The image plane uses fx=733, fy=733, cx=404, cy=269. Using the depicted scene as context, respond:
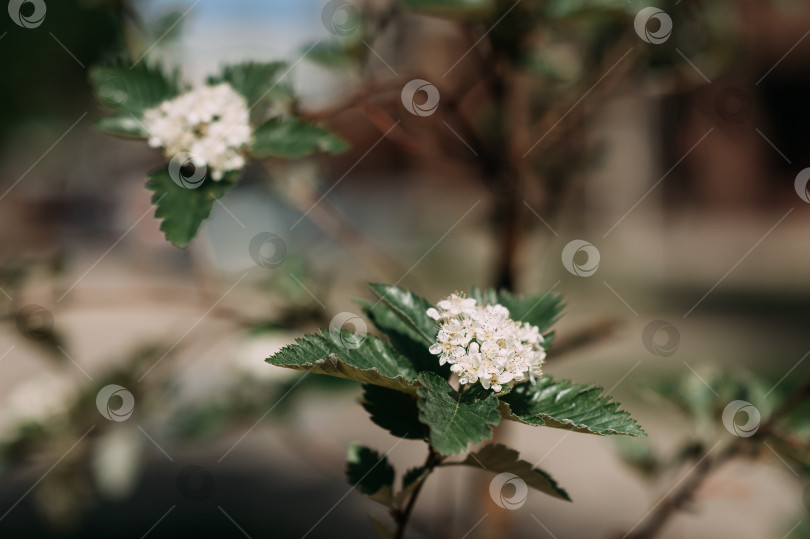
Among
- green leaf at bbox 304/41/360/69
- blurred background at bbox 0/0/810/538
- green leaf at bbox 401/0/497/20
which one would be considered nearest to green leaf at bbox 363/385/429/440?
blurred background at bbox 0/0/810/538

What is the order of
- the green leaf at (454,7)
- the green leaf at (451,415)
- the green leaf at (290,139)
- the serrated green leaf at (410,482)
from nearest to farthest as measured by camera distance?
the green leaf at (451,415) < the serrated green leaf at (410,482) < the green leaf at (290,139) < the green leaf at (454,7)

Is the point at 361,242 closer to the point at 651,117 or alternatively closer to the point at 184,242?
the point at 184,242

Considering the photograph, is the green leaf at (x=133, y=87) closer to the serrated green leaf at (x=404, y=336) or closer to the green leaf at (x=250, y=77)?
the green leaf at (x=250, y=77)

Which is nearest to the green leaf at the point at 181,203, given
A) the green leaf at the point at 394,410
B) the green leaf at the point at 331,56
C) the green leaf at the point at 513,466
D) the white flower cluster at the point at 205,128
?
the white flower cluster at the point at 205,128

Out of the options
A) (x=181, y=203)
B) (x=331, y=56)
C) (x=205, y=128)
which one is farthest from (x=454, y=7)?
(x=181, y=203)

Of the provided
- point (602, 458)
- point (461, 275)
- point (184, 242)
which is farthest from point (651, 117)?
point (184, 242)

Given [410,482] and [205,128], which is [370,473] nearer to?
[410,482]
